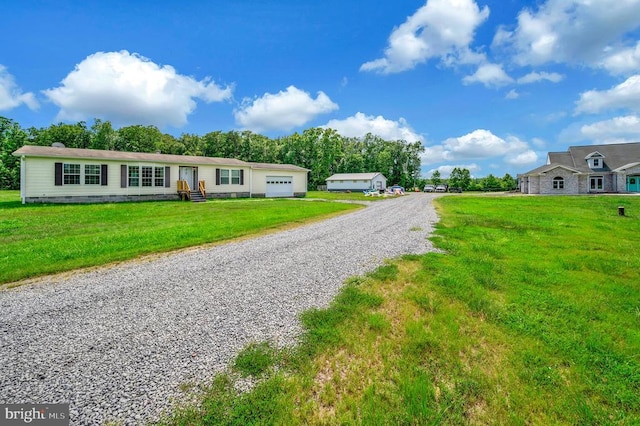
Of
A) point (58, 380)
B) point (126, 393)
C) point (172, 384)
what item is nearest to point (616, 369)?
point (172, 384)

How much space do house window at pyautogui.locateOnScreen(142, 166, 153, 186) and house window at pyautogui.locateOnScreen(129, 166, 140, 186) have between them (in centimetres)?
32

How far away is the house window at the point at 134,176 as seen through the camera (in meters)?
21.0

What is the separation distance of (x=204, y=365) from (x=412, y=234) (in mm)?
7854

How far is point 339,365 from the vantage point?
9.55 feet

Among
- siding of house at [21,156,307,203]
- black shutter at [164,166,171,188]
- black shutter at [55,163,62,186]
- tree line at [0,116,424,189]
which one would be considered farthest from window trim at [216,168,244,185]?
tree line at [0,116,424,189]

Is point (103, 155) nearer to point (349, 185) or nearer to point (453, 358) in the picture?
point (453, 358)

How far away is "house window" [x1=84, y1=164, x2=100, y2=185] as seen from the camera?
19.3 metres

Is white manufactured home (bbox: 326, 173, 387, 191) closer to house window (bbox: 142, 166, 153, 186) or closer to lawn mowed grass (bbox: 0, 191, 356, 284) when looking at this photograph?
house window (bbox: 142, 166, 153, 186)

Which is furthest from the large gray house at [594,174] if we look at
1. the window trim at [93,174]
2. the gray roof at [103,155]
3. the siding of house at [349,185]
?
the window trim at [93,174]

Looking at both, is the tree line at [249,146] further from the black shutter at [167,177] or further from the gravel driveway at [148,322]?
the gravel driveway at [148,322]

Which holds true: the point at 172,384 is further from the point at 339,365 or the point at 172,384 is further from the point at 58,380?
the point at 339,365

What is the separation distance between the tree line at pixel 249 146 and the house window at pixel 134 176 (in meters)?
30.9

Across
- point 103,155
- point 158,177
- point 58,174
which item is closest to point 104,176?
point 103,155

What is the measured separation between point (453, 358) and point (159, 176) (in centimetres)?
2380
